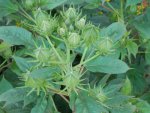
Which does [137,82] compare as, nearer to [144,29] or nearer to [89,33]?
[144,29]

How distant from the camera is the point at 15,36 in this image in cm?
128

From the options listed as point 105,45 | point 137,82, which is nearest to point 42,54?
point 105,45

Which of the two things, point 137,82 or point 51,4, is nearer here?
point 51,4

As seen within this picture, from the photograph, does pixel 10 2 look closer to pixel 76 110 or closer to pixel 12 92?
pixel 12 92

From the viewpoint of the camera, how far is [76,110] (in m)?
1.18

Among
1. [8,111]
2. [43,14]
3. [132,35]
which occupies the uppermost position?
[43,14]

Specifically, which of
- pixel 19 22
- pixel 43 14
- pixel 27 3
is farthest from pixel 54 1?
pixel 43 14

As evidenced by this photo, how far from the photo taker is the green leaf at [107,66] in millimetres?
1200

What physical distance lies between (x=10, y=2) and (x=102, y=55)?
496 millimetres

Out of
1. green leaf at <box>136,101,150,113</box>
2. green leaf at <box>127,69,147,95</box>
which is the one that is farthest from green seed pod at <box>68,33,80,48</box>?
green leaf at <box>127,69,147,95</box>

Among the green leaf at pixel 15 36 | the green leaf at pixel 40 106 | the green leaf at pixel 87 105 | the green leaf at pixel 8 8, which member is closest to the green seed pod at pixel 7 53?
the green leaf at pixel 8 8

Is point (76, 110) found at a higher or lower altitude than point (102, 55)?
lower

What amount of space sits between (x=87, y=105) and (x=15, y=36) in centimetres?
32

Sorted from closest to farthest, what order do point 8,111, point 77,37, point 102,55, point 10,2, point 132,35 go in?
point 77,37 → point 102,55 → point 8,111 → point 10,2 → point 132,35
